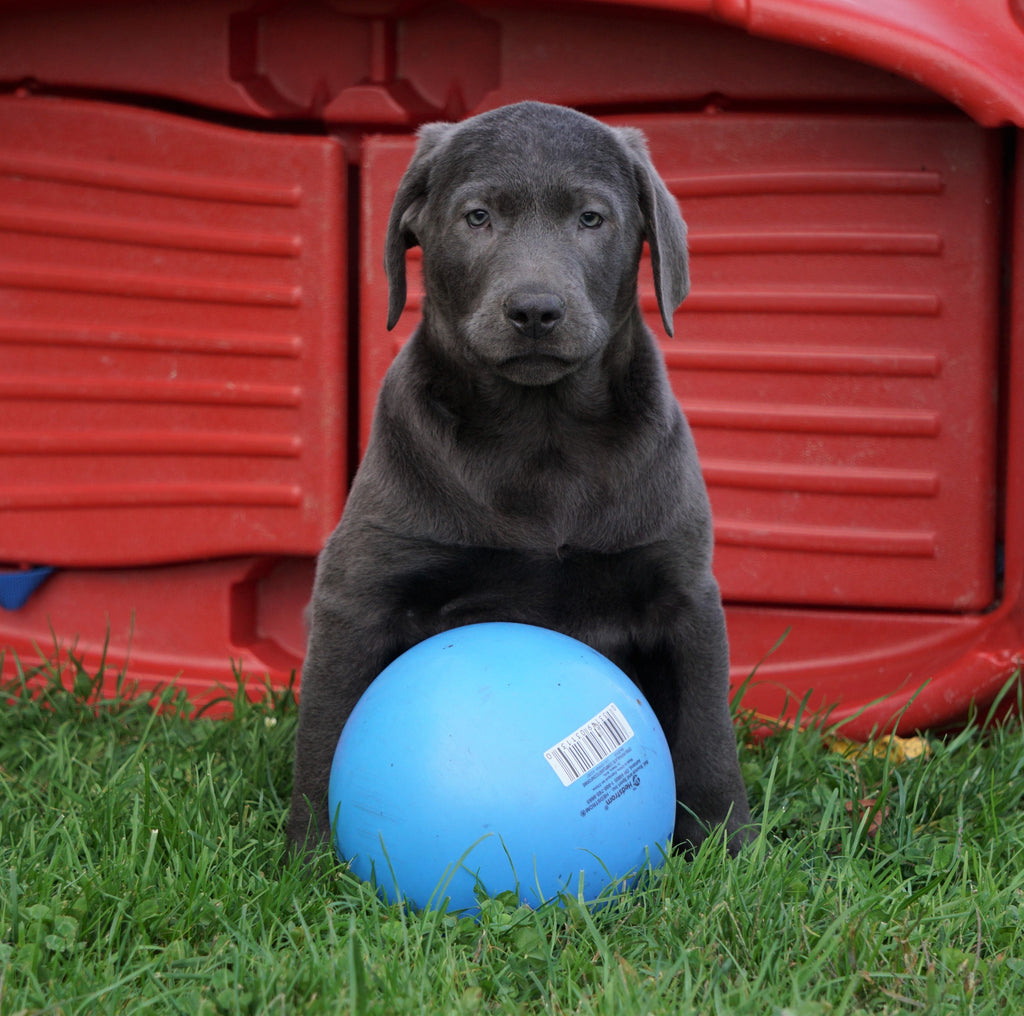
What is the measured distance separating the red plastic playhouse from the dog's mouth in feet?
3.42

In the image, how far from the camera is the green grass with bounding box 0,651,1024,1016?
5.83 ft

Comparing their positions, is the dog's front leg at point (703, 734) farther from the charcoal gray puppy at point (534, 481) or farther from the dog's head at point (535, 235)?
the dog's head at point (535, 235)

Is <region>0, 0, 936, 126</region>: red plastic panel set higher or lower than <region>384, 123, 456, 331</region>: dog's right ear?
higher

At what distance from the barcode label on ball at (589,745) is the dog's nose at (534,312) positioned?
65 cm

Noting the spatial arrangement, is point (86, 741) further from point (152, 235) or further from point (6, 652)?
point (152, 235)

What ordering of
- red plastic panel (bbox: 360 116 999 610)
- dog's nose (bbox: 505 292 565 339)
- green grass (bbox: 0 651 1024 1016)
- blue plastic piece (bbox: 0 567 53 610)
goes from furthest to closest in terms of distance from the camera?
1. blue plastic piece (bbox: 0 567 53 610)
2. red plastic panel (bbox: 360 116 999 610)
3. dog's nose (bbox: 505 292 565 339)
4. green grass (bbox: 0 651 1024 1016)

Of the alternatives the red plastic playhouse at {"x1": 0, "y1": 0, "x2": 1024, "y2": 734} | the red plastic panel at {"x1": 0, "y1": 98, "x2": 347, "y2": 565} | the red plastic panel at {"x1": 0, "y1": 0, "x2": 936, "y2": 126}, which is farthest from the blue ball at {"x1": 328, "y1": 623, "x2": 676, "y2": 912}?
the red plastic panel at {"x1": 0, "y1": 0, "x2": 936, "y2": 126}

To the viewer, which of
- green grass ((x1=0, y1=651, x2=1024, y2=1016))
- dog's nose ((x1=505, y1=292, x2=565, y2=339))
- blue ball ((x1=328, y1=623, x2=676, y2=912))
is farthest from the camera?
dog's nose ((x1=505, y1=292, x2=565, y2=339))

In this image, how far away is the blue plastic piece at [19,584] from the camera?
352cm

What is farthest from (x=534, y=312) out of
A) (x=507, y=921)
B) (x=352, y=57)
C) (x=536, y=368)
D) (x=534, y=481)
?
(x=352, y=57)

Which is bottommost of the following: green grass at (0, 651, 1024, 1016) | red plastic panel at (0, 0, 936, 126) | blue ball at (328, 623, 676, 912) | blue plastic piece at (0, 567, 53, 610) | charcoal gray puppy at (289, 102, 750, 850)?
blue plastic piece at (0, 567, 53, 610)

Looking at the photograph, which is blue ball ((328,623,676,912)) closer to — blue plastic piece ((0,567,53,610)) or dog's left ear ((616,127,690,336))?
dog's left ear ((616,127,690,336))

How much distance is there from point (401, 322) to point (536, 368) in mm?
1171

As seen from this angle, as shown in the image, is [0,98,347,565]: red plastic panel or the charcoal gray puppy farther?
[0,98,347,565]: red plastic panel
